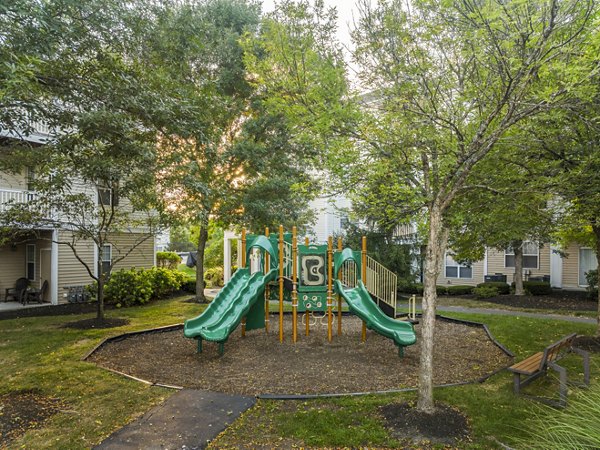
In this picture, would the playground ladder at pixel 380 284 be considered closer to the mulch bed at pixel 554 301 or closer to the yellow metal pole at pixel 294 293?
the yellow metal pole at pixel 294 293

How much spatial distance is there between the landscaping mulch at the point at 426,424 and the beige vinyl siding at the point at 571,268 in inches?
688

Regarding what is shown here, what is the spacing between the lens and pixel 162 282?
17578 millimetres

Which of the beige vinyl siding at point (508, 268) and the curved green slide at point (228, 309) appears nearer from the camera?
the curved green slide at point (228, 309)

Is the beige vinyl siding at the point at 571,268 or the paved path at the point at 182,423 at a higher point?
the beige vinyl siding at the point at 571,268

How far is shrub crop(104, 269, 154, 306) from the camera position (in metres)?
15.6

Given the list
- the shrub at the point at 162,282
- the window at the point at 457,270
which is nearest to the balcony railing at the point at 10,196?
the shrub at the point at 162,282

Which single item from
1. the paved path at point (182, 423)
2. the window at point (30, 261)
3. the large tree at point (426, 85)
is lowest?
the paved path at point (182, 423)

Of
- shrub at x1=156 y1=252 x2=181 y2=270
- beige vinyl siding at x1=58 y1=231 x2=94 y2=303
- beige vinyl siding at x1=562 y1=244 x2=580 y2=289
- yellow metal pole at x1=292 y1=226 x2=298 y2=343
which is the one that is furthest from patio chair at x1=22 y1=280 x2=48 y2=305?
beige vinyl siding at x1=562 y1=244 x2=580 y2=289

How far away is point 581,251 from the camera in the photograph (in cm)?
1903

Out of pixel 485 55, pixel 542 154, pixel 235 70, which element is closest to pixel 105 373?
pixel 485 55

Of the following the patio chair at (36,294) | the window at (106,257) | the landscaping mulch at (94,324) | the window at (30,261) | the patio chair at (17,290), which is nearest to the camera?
the landscaping mulch at (94,324)

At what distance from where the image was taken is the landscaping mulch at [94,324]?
11436 millimetres

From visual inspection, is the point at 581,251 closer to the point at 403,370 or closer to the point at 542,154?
the point at 542,154

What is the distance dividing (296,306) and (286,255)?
2.29 meters
